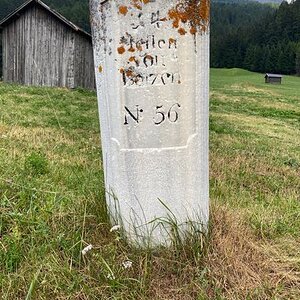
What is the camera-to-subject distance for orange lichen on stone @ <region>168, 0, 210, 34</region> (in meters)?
2.79

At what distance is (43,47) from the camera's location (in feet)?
80.4

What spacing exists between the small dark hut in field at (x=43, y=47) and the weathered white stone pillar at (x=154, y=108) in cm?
2224

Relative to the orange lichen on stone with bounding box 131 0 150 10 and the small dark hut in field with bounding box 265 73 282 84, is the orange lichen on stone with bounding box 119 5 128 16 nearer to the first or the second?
the orange lichen on stone with bounding box 131 0 150 10

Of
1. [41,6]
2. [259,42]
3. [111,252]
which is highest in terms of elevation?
[259,42]

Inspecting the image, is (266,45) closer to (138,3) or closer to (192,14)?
(192,14)

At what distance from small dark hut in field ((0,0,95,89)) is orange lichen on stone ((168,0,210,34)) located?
22230mm

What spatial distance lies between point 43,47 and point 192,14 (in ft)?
75.7

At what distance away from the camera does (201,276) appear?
261 centimetres

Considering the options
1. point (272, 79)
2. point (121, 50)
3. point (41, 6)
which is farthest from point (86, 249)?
point (272, 79)

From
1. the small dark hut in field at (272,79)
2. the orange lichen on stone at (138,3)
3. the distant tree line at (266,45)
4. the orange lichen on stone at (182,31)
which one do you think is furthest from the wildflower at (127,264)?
the distant tree line at (266,45)

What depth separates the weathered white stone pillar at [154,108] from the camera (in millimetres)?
2793

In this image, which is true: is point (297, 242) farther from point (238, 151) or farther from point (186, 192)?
→ point (238, 151)

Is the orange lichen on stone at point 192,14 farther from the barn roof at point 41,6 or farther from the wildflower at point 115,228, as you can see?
the barn roof at point 41,6

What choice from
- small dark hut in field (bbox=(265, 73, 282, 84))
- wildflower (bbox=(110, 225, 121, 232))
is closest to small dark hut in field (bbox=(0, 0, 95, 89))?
wildflower (bbox=(110, 225, 121, 232))
